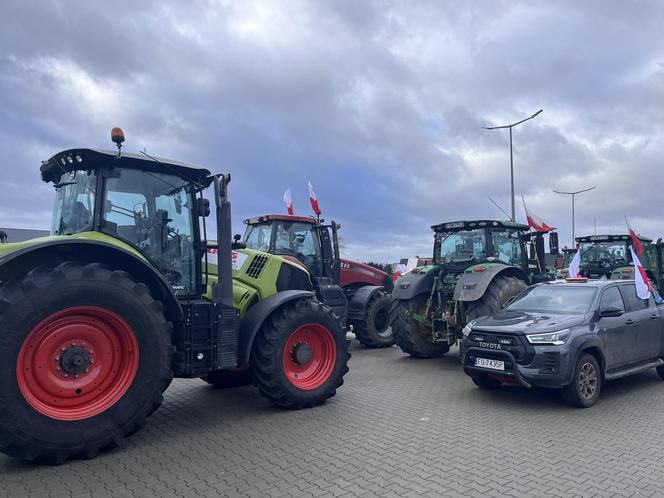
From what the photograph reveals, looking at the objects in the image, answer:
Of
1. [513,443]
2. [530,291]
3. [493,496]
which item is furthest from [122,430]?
[530,291]

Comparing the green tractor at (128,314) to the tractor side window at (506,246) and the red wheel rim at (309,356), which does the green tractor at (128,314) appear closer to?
the red wheel rim at (309,356)

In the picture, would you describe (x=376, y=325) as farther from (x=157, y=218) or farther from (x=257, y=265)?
(x=157, y=218)

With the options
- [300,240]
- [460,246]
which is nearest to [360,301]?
[300,240]

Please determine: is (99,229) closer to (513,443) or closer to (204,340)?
(204,340)

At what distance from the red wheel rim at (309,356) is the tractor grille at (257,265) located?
36.0 inches

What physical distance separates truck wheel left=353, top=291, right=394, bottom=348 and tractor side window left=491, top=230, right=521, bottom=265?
9.04 feet

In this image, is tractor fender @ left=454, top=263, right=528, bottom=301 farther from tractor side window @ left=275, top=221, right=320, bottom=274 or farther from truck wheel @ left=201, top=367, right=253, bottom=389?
truck wheel @ left=201, top=367, right=253, bottom=389

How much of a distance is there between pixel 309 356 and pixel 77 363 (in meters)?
2.72

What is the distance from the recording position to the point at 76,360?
4.34 meters

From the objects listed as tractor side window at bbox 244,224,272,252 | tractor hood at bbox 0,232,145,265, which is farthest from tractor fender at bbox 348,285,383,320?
tractor hood at bbox 0,232,145,265

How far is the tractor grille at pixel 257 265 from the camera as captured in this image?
6470 millimetres

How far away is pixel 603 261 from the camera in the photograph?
15.0 meters

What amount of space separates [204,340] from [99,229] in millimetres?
1493

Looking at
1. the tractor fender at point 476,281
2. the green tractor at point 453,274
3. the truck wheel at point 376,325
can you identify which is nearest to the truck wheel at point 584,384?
the tractor fender at point 476,281
